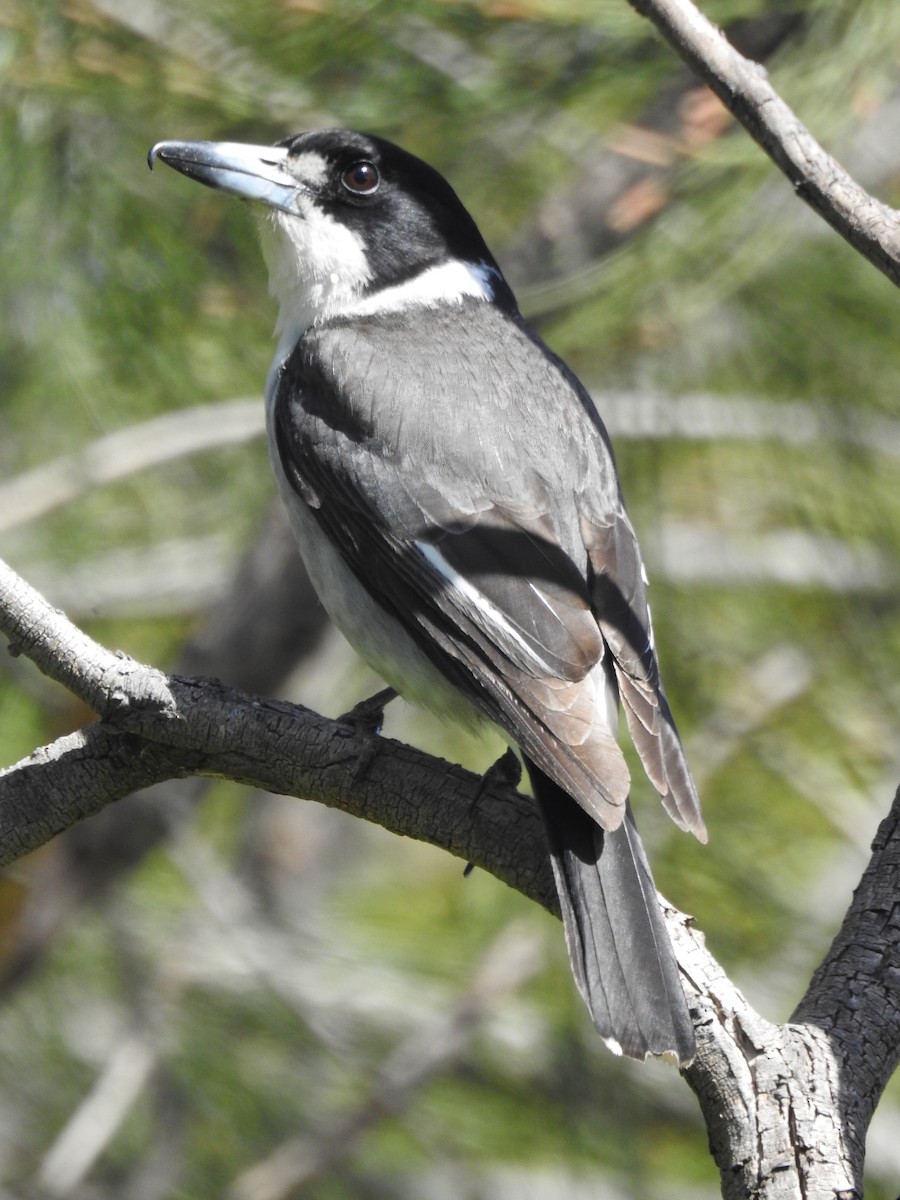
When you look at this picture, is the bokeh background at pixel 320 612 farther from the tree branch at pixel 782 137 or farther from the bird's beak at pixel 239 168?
the tree branch at pixel 782 137

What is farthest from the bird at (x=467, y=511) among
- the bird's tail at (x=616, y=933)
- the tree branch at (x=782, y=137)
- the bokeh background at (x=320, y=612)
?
the tree branch at (x=782, y=137)

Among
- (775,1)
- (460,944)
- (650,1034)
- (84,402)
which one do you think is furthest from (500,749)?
(650,1034)

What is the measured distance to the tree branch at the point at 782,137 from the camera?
79.0 inches

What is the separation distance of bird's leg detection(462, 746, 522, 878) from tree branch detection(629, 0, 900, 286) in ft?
2.71

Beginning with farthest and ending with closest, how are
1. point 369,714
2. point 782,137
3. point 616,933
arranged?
point 369,714 < point 782,137 < point 616,933

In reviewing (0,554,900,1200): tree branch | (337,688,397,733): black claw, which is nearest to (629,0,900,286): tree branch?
(0,554,900,1200): tree branch

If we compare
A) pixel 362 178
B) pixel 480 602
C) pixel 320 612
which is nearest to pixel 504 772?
pixel 480 602

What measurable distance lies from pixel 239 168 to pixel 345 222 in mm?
241

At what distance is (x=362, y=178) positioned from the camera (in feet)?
9.56

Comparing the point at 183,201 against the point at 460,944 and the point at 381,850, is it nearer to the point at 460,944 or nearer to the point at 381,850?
the point at 460,944

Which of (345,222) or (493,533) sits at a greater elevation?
(345,222)

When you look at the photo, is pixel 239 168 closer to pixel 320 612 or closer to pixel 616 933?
pixel 320 612

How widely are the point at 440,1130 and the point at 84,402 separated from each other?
194 centimetres

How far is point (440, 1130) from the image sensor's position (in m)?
3.83
